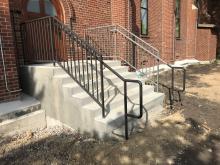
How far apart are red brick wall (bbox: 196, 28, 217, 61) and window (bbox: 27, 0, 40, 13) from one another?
12750mm

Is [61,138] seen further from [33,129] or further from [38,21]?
[38,21]

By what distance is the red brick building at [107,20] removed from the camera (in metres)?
4.55

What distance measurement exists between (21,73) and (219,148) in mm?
4388

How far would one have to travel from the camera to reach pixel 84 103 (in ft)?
14.0

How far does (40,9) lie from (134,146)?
182 inches

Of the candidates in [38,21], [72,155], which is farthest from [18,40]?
[72,155]

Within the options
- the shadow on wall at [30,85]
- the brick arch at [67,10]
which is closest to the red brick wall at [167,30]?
the brick arch at [67,10]

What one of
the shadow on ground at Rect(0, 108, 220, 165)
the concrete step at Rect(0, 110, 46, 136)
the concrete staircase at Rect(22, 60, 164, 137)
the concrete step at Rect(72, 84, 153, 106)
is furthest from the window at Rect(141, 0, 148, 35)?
the concrete step at Rect(0, 110, 46, 136)

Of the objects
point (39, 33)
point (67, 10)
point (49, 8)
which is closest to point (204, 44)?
point (67, 10)

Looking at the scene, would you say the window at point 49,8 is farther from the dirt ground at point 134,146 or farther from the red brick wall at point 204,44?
the red brick wall at point 204,44

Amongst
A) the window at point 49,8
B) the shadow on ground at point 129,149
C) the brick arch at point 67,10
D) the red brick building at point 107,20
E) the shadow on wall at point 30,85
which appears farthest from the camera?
the brick arch at point 67,10

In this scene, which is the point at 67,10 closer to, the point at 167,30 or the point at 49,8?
the point at 49,8

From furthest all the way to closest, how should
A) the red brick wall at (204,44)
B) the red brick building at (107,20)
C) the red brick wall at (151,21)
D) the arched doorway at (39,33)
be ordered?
the red brick wall at (204,44), the red brick wall at (151,21), the arched doorway at (39,33), the red brick building at (107,20)

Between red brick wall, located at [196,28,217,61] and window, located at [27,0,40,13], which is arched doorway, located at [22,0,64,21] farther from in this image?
red brick wall, located at [196,28,217,61]
